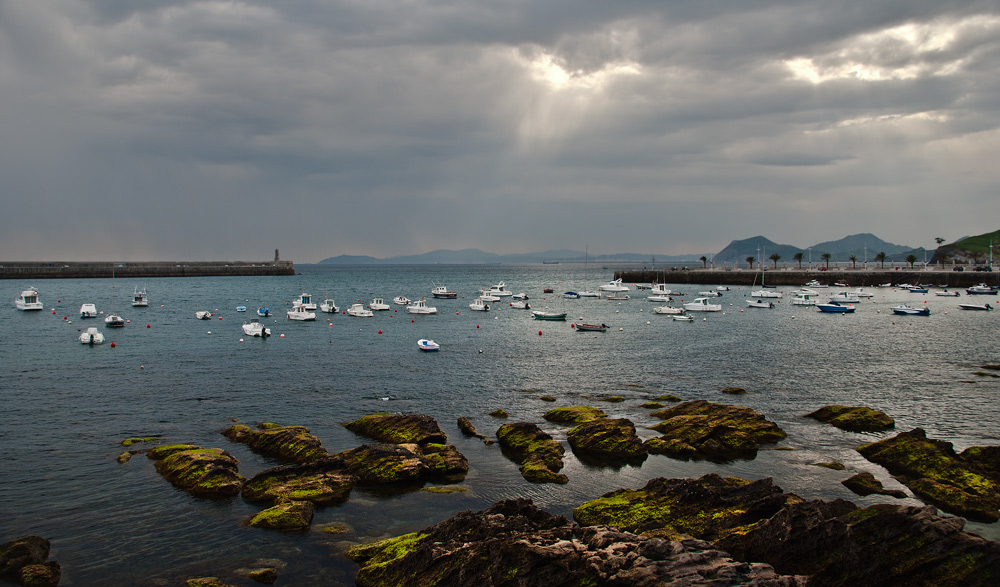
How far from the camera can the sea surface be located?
1969 cm

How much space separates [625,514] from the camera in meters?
19.6

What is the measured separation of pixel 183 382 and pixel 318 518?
28473 millimetres

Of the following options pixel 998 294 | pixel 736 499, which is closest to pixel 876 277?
pixel 998 294

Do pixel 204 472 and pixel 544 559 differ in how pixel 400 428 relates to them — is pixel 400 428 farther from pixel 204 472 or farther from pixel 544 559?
pixel 544 559

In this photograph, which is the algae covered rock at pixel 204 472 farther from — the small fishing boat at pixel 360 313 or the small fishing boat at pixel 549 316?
the small fishing boat at pixel 549 316

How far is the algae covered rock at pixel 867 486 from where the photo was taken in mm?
22344

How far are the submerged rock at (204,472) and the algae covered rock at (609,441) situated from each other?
1510cm

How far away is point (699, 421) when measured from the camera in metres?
30.3

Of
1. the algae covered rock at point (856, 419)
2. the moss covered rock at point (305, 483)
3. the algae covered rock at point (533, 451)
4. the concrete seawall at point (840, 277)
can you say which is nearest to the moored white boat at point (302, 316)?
the algae covered rock at point (533, 451)

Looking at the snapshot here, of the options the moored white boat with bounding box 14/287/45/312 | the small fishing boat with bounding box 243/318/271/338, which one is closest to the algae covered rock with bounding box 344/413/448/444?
the small fishing boat with bounding box 243/318/271/338

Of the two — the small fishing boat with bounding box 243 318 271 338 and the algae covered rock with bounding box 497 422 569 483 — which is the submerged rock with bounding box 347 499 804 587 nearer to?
the algae covered rock with bounding box 497 422 569 483

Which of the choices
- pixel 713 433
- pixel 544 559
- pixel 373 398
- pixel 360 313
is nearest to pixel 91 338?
pixel 360 313

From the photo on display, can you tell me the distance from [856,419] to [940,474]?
9.06 metres

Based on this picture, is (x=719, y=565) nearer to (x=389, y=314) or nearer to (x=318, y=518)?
(x=318, y=518)
